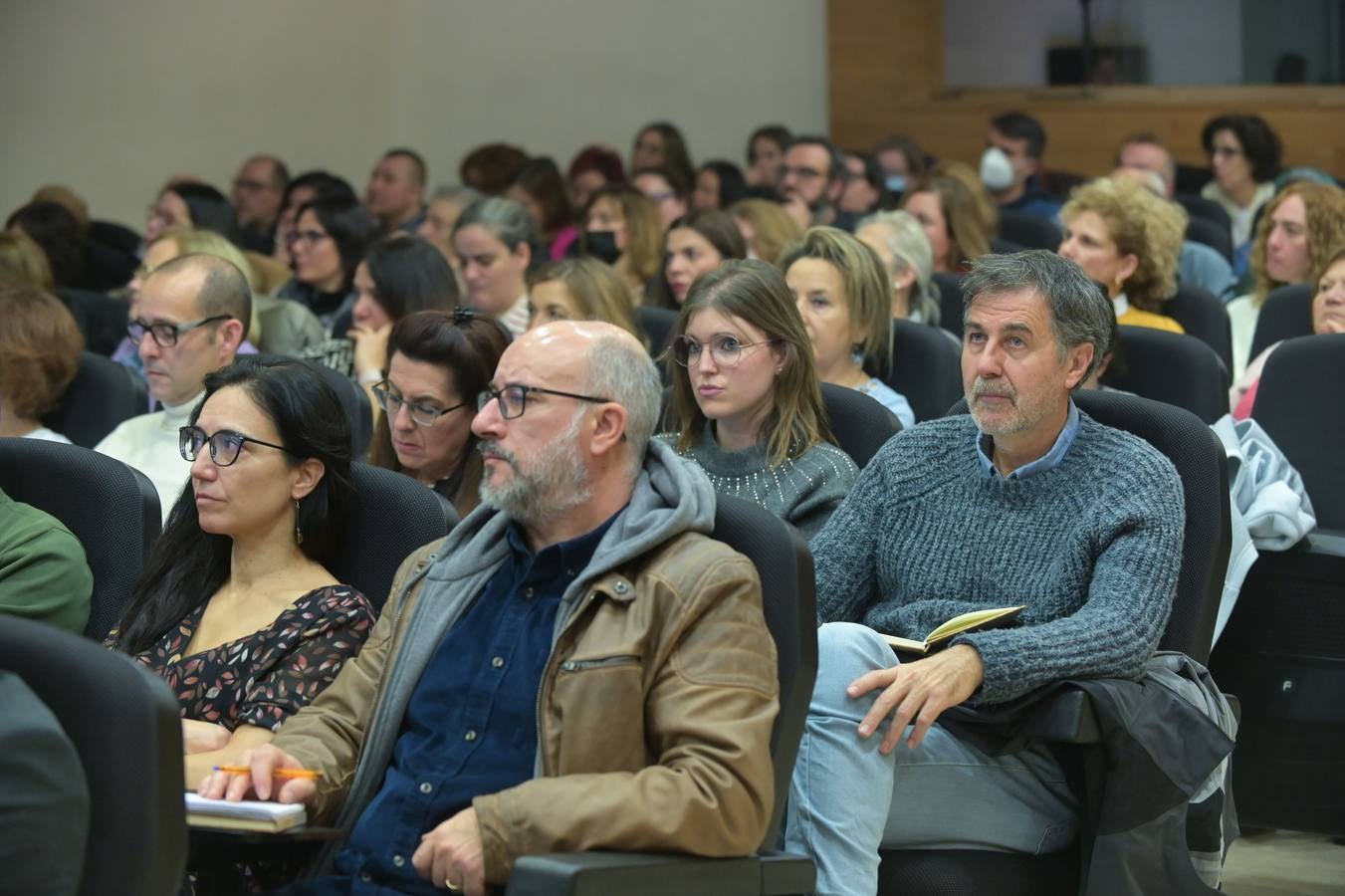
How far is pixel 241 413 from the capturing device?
2682 mm

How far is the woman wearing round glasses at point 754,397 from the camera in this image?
317 centimetres

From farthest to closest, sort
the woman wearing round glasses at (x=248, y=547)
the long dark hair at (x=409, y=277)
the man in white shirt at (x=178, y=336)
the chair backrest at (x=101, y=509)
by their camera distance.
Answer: the long dark hair at (x=409, y=277) < the man in white shirt at (x=178, y=336) < the chair backrest at (x=101, y=509) < the woman wearing round glasses at (x=248, y=547)

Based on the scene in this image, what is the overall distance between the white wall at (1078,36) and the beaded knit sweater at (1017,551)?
7.64m

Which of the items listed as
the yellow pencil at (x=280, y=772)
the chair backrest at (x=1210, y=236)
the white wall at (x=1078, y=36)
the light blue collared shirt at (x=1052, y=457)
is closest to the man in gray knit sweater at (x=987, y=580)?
the light blue collared shirt at (x=1052, y=457)

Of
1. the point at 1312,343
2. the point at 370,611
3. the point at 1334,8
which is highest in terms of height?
the point at 1334,8

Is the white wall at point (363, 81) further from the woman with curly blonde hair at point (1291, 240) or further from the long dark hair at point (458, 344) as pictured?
the long dark hair at point (458, 344)

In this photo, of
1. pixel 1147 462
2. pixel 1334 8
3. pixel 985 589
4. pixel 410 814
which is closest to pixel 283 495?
pixel 410 814

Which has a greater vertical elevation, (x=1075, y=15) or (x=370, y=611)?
(x=1075, y=15)

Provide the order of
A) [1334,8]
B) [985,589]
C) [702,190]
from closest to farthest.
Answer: [985,589] → [702,190] → [1334,8]

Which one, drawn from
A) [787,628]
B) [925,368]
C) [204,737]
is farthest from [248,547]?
[925,368]

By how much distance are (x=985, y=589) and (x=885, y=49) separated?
8489mm

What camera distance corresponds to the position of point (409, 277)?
4914 mm

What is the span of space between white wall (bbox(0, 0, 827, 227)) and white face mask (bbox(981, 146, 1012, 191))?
7.42 ft

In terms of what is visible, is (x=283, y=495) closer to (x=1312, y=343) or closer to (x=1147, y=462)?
(x=1147, y=462)
